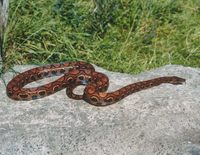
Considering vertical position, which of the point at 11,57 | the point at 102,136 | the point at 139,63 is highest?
the point at 102,136

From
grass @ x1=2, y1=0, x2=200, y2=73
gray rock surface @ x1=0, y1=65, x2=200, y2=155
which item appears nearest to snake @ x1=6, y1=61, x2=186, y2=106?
gray rock surface @ x1=0, y1=65, x2=200, y2=155

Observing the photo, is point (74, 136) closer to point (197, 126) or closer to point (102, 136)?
point (102, 136)

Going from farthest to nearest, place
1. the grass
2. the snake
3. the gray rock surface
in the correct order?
the grass < the snake < the gray rock surface

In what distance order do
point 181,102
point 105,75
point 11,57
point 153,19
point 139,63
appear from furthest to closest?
point 153,19
point 139,63
point 11,57
point 105,75
point 181,102

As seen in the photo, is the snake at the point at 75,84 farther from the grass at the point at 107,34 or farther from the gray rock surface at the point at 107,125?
the grass at the point at 107,34

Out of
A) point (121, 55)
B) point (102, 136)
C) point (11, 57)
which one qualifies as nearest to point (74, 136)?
point (102, 136)

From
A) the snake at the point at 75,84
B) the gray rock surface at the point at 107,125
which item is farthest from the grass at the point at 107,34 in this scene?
the gray rock surface at the point at 107,125

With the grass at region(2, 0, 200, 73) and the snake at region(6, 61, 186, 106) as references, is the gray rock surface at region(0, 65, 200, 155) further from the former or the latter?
the grass at region(2, 0, 200, 73)
